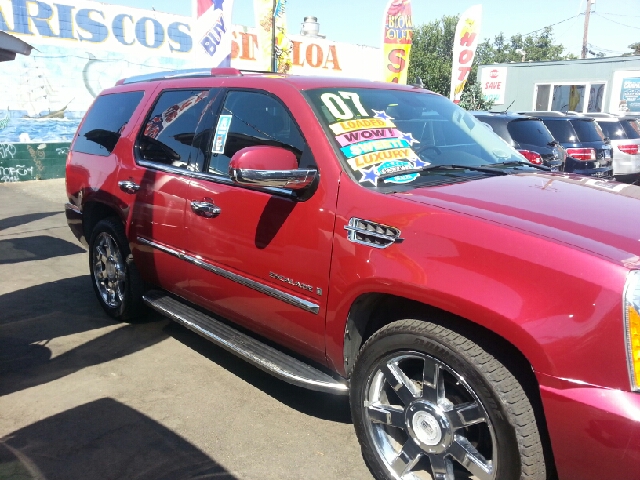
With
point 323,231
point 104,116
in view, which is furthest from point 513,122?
point 323,231

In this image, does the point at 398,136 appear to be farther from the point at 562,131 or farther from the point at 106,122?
the point at 562,131

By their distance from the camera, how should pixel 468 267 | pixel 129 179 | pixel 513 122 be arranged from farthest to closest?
pixel 513 122 < pixel 129 179 < pixel 468 267

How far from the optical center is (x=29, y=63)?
1440 centimetres

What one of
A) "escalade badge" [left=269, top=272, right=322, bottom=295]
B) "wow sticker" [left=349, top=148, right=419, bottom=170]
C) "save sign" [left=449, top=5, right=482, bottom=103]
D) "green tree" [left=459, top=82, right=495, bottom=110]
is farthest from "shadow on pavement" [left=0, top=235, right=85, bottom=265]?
"green tree" [left=459, top=82, right=495, bottom=110]

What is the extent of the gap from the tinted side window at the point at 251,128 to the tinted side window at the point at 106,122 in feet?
4.17

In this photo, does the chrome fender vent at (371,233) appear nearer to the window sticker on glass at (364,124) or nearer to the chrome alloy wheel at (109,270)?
the window sticker on glass at (364,124)

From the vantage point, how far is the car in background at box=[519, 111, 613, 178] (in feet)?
31.6

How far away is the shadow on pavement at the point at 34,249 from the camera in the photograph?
681cm

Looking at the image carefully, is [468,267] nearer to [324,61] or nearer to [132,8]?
[132,8]

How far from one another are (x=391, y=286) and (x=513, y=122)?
24.4ft

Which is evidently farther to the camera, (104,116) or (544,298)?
(104,116)

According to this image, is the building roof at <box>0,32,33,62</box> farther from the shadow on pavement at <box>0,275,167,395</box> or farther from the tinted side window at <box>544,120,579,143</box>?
the tinted side window at <box>544,120,579,143</box>

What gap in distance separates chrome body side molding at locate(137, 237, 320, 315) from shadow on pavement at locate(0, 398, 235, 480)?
0.88 m

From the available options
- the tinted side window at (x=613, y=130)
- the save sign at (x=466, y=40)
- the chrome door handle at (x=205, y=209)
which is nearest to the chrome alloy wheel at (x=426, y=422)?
the chrome door handle at (x=205, y=209)
